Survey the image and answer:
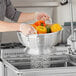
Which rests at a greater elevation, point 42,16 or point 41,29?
point 42,16

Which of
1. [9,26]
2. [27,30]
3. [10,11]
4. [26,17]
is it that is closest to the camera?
[27,30]

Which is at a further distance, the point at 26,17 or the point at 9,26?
the point at 26,17

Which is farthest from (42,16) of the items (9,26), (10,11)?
(10,11)

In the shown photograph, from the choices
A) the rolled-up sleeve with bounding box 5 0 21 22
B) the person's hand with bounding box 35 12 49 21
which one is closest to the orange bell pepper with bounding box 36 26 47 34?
the person's hand with bounding box 35 12 49 21

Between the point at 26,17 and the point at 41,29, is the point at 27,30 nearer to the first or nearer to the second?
the point at 41,29

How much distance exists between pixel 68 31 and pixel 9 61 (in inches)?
37.5

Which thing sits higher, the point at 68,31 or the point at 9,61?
the point at 68,31

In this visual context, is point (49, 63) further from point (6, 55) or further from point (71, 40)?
point (6, 55)

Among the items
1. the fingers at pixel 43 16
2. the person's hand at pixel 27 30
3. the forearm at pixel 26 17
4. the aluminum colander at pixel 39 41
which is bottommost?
the aluminum colander at pixel 39 41

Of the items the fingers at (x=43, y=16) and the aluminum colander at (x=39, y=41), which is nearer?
the aluminum colander at (x=39, y=41)

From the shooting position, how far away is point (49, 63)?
1.61 meters

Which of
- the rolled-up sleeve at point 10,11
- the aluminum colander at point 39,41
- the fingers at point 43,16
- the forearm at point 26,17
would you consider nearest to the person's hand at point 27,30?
the aluminum colander at point 39,41

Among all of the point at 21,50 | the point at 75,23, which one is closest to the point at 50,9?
the point at 75,23

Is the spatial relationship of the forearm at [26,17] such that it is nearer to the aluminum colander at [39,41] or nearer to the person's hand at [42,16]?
the person's hand at [42,16]
